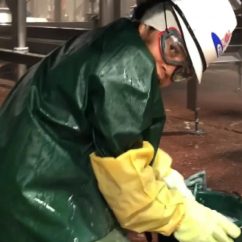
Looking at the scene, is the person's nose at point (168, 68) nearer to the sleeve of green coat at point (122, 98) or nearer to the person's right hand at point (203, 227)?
the sleeve of green coat at point (122, 98)

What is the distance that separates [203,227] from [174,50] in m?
0.39

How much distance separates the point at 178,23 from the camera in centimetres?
121

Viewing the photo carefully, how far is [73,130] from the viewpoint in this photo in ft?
3.89

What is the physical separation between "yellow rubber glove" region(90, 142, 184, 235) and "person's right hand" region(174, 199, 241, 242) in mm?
25

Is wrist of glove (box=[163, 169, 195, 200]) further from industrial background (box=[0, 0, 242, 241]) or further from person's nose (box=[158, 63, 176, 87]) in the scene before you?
industrial background (box=[0, 0, 242, 241])

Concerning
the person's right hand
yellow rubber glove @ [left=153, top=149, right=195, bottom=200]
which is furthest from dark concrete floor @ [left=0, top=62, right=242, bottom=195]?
the person's right hand

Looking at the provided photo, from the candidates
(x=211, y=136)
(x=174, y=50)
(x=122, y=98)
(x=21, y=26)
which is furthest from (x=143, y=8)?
(x=21, y=26)

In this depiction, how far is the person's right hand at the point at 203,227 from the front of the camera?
125 cm

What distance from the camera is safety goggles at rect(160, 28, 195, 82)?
1.21m

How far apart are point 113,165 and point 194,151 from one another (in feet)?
5.81

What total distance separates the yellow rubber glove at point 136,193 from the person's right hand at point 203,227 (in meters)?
0.03

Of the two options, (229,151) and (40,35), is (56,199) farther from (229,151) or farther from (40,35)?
(40,35)

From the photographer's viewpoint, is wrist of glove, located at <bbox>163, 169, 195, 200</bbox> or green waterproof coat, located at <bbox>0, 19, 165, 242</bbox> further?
wrist of glove, located at <bbox>163, 169, 195, 200</bbox>

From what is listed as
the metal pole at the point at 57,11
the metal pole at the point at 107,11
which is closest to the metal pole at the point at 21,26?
the metal pole at the point at 107,11
